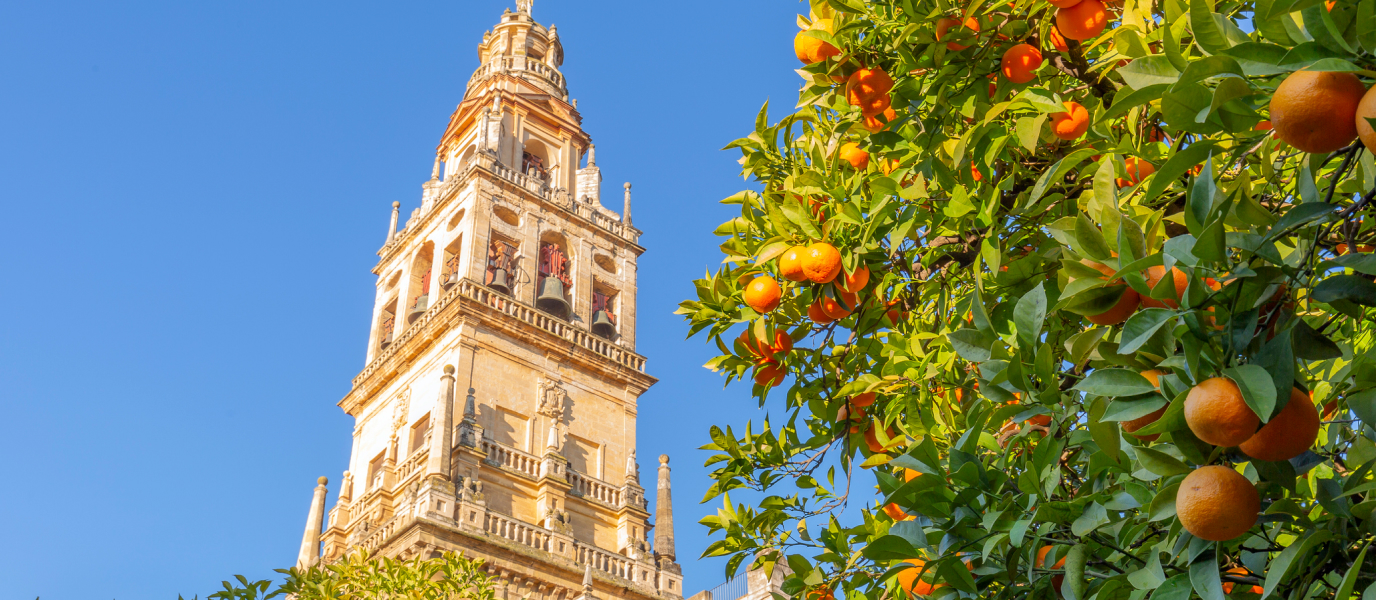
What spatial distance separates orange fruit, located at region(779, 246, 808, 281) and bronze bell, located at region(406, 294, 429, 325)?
26881 millimetres

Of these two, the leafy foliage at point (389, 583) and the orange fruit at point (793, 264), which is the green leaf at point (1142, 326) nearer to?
the orange fruit at point (793, 264)

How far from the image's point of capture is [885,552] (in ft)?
9.39

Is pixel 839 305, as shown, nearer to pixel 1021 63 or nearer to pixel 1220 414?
pixel 1021 63

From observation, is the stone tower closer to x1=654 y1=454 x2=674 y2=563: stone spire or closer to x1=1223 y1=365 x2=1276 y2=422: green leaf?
x1=654 y1=454 x2=674 y2=563: stone spire

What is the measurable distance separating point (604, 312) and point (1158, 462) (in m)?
28.6

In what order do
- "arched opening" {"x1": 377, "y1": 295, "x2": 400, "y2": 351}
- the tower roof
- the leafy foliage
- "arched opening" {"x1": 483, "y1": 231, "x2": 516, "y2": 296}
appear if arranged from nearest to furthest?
the leafy foliage → "arched opening" {"x1": 483, "y1": 231, "x2": 516, "y2": 296} → "arched opening" {"x1": 377, "y1": 295, "x2": 400, "y2": 351} → the tower roof

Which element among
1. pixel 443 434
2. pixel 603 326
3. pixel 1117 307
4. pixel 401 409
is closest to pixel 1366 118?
pixel 1117 307

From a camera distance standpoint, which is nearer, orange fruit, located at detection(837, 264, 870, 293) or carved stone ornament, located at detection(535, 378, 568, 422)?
orange fruit, located at detection(837, 264, 870, 293)

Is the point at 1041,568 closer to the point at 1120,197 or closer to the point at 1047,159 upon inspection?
the point at 1120,197

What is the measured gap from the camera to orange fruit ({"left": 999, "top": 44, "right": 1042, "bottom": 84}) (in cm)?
371

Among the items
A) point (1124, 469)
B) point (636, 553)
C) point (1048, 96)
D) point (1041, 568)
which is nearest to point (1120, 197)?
point (1048, 96)

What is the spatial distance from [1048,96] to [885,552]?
5.11ft

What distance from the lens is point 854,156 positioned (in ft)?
15.2

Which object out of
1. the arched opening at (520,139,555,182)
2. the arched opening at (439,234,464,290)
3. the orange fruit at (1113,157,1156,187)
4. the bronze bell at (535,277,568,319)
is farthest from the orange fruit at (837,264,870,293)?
the arched opening at (520,139,555,182)
